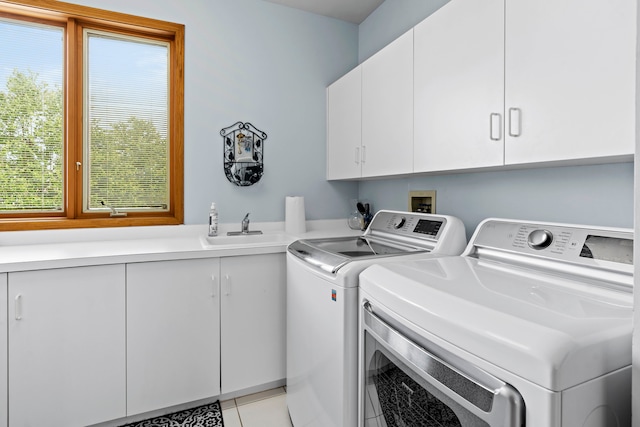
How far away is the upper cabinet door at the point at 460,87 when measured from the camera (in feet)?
4.21

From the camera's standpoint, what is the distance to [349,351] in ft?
3.96

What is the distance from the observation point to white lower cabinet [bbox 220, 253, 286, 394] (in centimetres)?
190

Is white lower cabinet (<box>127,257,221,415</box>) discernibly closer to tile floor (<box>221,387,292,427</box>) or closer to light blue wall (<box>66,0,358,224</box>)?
tile floor (<box>221,387,292,427</box>)

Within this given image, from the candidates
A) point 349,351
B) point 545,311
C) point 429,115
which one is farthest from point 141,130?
point 545,311

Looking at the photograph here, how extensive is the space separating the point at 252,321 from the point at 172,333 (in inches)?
16.5

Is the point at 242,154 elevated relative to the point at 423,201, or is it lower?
elevated

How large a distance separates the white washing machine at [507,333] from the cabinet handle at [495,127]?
330 mm

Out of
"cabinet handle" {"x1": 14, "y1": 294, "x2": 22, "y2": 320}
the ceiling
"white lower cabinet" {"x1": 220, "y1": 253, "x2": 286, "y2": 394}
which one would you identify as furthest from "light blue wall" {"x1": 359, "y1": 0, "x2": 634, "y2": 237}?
"cabinet handle" {"x1": 14, "y1": 294, "x2": 22, "y2": 320}

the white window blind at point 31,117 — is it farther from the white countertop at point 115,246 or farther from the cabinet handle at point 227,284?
the cabinet handle at point 227,284

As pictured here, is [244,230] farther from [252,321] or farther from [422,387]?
[422,387]

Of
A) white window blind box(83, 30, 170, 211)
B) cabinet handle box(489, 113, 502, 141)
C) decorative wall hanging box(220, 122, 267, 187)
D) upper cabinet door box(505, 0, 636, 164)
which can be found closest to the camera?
upper cabinet door box(505, 0, 636, 164)

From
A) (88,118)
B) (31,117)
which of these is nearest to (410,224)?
(88,118)

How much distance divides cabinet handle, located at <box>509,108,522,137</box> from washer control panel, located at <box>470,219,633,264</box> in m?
0.33

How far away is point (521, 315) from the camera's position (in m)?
0.70
